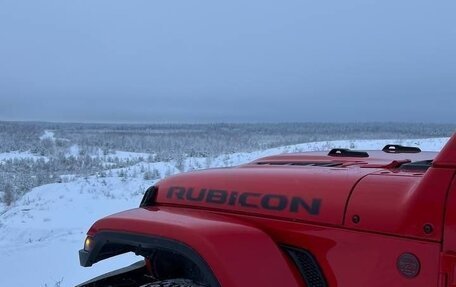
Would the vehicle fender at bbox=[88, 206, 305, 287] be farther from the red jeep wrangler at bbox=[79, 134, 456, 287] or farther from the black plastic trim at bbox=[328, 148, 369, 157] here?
the black plastic trim at bbox=[328, 148, 369, 157]

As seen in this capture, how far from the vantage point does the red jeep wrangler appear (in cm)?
179

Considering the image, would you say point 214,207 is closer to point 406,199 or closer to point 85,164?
point 406,199

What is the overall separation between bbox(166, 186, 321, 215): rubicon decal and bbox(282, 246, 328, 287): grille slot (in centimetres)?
17

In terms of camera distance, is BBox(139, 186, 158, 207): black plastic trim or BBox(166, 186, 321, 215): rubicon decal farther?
BBox(139, 186, 158, 207): black plastic trim

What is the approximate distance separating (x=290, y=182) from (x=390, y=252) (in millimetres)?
634

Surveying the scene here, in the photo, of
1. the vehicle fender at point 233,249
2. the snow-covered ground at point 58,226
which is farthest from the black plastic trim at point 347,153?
the snow-covered ground at point 58,226

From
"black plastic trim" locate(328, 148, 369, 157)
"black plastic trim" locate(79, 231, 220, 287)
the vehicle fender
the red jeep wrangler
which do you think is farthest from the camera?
"black plastic trim" locate(328, 148, 369, 157)

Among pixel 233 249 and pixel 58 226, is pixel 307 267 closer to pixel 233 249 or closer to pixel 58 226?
pixel 233 249

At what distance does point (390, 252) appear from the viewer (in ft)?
6.07

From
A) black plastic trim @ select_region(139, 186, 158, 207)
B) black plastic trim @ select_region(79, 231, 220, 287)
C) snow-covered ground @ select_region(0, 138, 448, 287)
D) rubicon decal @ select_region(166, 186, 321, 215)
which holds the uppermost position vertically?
rubicon decal @ select_region(166, 186, 321, 215)

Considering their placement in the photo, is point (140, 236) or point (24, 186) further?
point (24, 186)

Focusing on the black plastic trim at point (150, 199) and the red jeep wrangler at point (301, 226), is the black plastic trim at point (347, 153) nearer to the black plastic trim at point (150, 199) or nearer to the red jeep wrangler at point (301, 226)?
the red jeep wrangler at point (301, 226)

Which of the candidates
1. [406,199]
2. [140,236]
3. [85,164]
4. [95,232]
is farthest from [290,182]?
[85,164]

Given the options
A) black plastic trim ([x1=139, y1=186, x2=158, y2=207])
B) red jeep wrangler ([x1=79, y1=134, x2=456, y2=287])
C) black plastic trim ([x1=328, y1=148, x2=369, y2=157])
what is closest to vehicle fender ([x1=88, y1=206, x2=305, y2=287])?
red jeep wrangler ([x1=79, y1=134, x2=456, y2=287])
